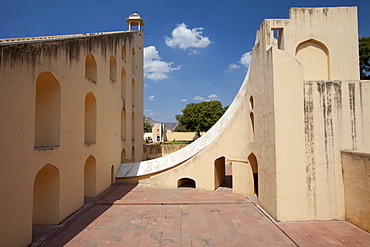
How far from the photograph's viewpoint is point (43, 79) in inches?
267

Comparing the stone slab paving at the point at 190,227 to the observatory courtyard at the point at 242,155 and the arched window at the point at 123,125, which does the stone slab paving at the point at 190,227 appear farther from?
the arched window at the point at 123,125

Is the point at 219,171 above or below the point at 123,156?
below

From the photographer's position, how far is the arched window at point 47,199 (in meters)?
6.77

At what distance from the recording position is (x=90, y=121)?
9.78 meters

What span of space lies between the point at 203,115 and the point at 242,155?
21.8m

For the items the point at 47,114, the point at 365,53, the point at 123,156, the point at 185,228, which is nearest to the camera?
the point at 185,228

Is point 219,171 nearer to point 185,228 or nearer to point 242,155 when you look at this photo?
point 242,155

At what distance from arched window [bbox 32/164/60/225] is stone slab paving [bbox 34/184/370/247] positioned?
2.05ft

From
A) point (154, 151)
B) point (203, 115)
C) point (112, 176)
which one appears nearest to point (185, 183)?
point (112, 176)

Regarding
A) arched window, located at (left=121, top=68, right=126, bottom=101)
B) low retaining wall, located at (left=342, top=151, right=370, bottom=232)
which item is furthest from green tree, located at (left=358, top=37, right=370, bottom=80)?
arched window, located at (left=121, top=68, right=126, bottom=101)

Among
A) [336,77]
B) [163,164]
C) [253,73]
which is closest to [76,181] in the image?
[163,164]

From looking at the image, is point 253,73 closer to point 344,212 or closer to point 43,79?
point 344,212

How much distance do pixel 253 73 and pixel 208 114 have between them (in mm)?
22840

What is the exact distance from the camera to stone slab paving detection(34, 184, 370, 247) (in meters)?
5.79
